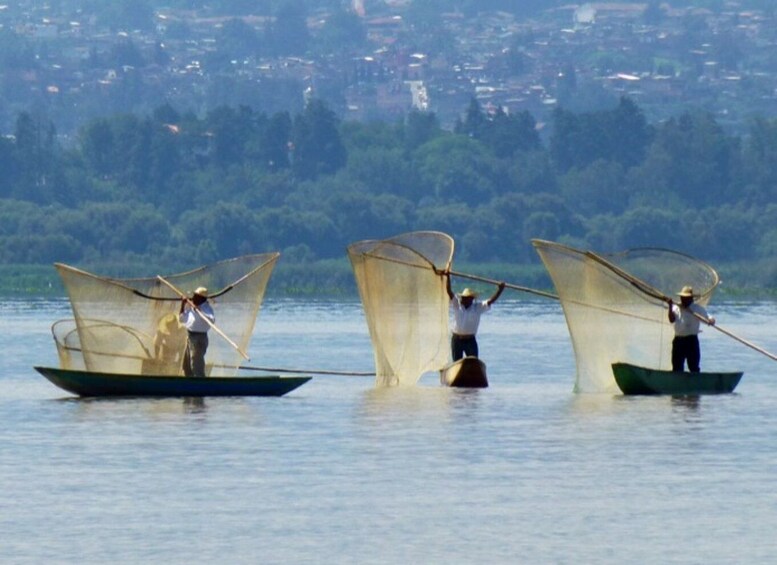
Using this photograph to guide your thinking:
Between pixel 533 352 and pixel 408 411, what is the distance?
2029cm

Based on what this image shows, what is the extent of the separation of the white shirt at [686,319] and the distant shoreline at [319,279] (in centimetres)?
6500

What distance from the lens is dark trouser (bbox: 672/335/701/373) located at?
130ft

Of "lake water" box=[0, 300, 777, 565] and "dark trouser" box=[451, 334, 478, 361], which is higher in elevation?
"dark trouser" box=[451, 334, 478, 361]

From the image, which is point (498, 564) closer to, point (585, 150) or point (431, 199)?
point (431, 199)

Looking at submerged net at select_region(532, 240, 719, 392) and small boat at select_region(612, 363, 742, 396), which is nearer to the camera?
small boat at select_region(612, 363, 742, 396)

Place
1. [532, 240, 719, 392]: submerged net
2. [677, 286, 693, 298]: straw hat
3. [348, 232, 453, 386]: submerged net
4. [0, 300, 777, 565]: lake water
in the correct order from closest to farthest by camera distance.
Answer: [0, 300, 777, 565]: lake water → [677, 286, 693, 298]: straw hat → [532, 240, 719, 392]: submerged net → [348, 232, 453, 386]: submerged net

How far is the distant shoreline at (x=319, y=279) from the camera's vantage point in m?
109

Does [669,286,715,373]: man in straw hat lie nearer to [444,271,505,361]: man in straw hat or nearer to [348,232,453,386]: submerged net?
[444,271,505,361]: man in straw hat

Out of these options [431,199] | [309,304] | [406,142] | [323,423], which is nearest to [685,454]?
[323,423]

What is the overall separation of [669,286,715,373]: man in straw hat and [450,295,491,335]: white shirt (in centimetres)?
286

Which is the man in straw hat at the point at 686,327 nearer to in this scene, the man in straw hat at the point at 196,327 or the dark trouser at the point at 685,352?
the dark trouser at the point at 685,352

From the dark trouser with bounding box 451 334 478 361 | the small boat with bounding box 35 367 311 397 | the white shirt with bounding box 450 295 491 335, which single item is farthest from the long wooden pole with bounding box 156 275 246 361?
the dark trouser with bounding box 451 334 478 361

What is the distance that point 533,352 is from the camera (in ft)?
193

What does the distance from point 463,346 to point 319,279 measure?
245ft
